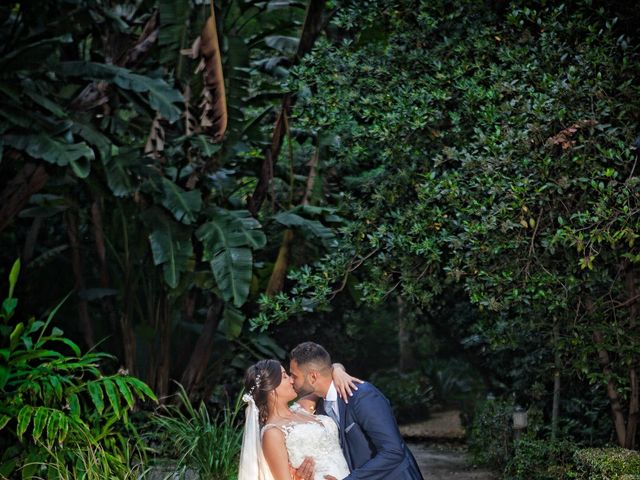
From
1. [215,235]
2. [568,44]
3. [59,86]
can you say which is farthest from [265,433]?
[59,86]

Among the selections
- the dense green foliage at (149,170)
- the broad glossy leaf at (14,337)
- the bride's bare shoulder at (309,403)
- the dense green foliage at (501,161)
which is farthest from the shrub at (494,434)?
the bride's bare shoulder at (309,403)

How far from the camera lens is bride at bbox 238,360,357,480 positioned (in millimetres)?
4941

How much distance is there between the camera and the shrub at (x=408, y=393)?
19844 millimetres

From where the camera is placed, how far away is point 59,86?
12.9 m

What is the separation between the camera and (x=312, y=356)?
497 cm

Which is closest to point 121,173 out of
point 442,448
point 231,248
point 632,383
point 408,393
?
point 231,248

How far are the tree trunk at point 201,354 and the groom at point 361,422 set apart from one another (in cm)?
698

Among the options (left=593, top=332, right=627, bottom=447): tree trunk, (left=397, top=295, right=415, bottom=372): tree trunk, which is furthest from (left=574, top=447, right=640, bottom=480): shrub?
(left=397, top=295, right=415, bottom=372): tree trunk

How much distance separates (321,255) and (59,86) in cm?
433

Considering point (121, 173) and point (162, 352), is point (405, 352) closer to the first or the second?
point (162, 352)

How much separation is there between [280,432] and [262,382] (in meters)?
0.29

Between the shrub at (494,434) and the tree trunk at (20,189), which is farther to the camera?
the shrub at (494,434)

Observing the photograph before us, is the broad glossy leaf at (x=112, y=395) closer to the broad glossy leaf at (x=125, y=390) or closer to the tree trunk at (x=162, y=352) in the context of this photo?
the broad glossy leaf at (x=125, y=390)

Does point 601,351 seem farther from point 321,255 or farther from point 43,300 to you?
point 43,300
